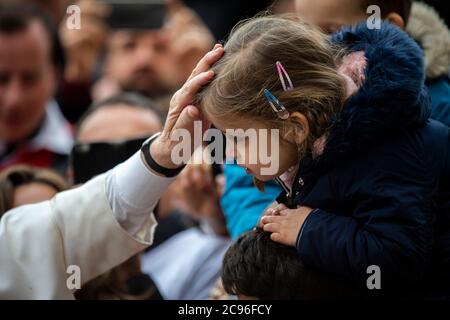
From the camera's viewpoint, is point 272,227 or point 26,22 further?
point 26,22

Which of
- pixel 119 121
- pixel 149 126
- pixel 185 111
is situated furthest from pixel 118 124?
pixel 185 111

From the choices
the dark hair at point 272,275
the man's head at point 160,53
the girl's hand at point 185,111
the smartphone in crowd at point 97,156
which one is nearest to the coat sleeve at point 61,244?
the girl's hand at point 185,111

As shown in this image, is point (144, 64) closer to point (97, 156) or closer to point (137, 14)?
point (137, 14)

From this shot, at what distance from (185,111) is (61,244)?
47 cm

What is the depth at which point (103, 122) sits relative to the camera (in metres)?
3.26

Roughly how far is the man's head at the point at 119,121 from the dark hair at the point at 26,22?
0.73 meters

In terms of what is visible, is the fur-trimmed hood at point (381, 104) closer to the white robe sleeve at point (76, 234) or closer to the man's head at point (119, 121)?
the white robe sleeve at point (76, 234)

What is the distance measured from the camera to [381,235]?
63.2 inches

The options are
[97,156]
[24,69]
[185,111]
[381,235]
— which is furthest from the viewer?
[24,69]

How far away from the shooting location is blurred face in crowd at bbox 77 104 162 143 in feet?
10.5

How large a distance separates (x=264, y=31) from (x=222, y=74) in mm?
117

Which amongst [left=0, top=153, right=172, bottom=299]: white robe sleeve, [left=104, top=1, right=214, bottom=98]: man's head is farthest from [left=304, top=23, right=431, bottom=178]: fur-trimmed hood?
[left=104, top=1, right=214, bottom=98]: man's head

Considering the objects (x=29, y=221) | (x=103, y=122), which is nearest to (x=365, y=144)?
(x=29, y=221)

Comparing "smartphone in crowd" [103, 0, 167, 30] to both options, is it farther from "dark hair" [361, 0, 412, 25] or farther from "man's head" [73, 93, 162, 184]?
"dark hair" [361, 0, 412, 25]
